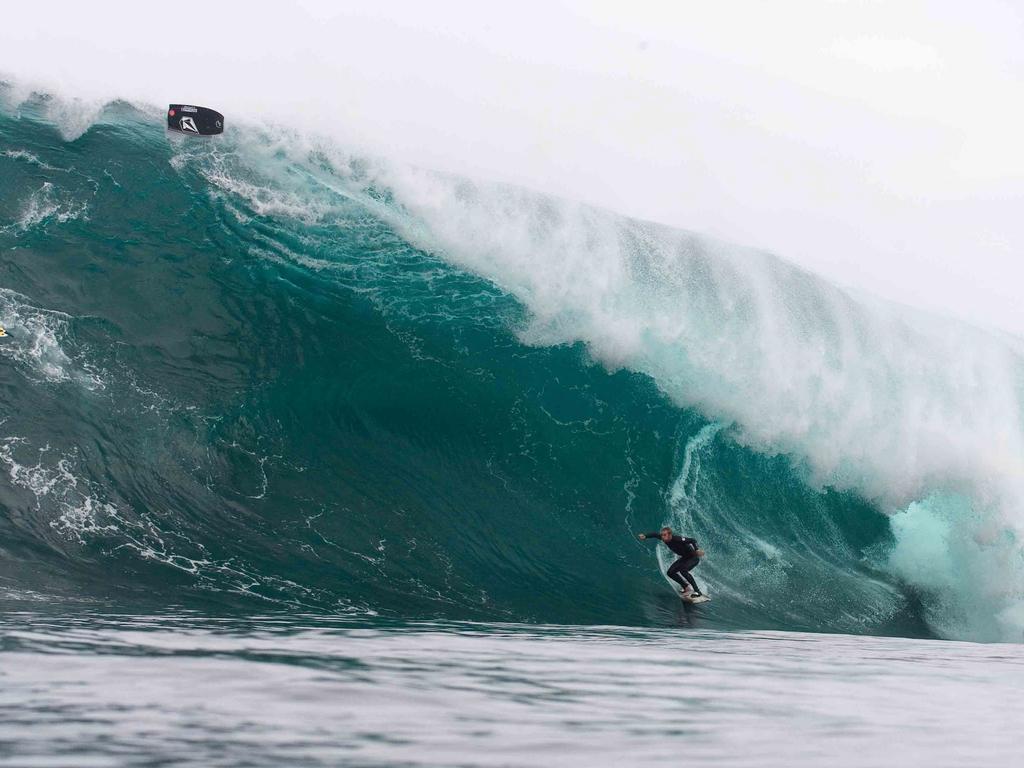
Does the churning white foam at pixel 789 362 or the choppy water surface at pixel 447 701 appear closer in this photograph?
the choppy water surface at pixel 447 701

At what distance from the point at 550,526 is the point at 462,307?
4.80m

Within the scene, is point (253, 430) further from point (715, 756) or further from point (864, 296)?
point (864, 296)

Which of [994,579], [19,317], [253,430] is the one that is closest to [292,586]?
[253,430]

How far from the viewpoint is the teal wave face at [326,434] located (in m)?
10.8

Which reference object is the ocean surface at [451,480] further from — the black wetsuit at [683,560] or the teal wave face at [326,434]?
the black wetsuit at [683,560]

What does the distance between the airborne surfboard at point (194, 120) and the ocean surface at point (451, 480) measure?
1.20 ft

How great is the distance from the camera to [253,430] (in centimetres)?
1254

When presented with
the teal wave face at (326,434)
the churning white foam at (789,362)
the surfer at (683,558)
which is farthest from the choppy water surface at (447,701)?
the churning white foam at (789,362)

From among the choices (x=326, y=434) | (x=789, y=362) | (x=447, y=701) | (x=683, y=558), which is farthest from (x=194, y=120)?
(x=447, y=701)

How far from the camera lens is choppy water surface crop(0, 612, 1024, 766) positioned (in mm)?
3959

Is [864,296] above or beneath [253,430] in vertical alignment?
above

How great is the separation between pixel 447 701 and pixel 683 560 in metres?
7.79

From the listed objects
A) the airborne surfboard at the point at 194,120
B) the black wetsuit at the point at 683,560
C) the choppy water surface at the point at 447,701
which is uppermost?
the airborne surfboard at the point at 194,120

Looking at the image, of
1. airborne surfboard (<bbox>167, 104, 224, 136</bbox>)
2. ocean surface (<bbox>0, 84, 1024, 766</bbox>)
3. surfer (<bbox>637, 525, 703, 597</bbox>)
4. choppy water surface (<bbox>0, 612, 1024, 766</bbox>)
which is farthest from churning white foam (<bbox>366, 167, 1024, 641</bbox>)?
choppy water surface (<bbox>0, 612, 1024, 766</bbox>)
